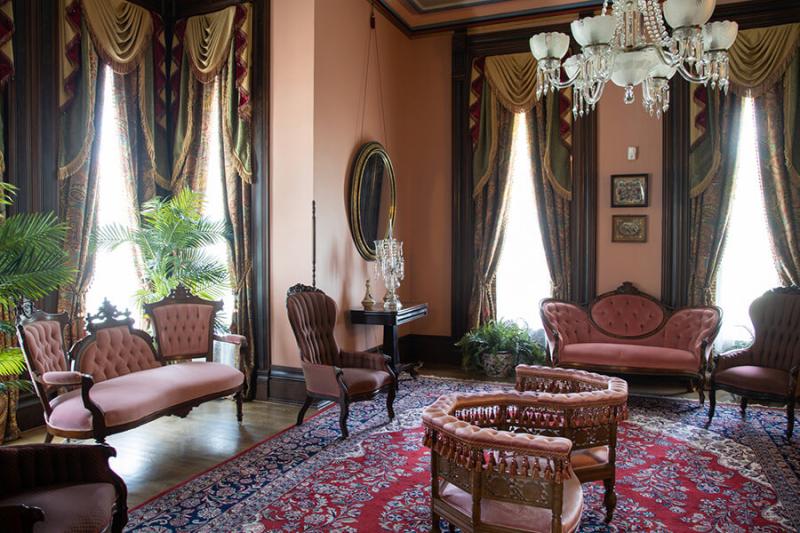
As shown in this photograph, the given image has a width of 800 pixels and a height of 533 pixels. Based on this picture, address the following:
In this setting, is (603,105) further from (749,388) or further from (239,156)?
(239,156)

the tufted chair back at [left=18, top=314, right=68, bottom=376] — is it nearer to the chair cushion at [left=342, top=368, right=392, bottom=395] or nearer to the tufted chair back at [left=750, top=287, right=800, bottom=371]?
the chair cushion at [left=342, top=368, right=392, bottom=395]

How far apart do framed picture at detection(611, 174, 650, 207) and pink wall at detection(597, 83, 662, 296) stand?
5cm

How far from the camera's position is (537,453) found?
244cm

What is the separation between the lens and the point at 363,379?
468 cm

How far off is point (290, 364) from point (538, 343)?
278 centimetres

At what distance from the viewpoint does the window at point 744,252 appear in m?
6.13

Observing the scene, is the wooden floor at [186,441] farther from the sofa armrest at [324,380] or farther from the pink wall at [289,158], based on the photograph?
the pink wall at [289,158]

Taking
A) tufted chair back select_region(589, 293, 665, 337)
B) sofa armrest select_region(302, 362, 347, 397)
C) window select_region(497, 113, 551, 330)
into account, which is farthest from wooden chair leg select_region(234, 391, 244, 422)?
tufted chair back select_region(589, 293, 665, 337)

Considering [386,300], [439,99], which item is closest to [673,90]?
[439,99]

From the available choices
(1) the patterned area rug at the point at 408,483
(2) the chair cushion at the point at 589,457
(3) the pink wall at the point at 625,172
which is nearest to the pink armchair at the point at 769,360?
(1) the patterned area rug at the point at 408,483

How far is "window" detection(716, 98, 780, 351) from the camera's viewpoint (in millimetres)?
6129

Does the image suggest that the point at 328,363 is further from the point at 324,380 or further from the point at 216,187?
the point at 216,187

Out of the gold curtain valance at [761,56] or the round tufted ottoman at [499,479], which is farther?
the gold curtain valance at [761,56]

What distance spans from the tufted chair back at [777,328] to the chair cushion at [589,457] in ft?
8.96
